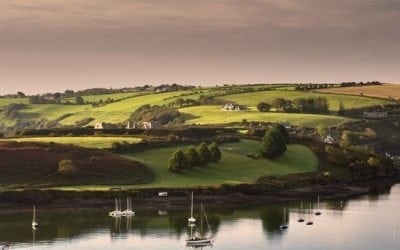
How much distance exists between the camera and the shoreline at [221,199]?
13012 centimetres

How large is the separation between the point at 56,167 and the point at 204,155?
29510mm

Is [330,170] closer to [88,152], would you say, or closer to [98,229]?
[88,152]

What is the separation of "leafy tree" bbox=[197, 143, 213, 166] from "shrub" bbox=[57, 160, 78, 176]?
25.4 meters

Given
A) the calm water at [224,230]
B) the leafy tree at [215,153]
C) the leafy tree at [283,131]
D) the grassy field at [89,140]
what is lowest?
the calm water at [224,230]

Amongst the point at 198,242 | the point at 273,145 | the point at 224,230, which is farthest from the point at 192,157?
the point at 198,242

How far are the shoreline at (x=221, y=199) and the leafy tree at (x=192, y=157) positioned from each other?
1299 centimetres

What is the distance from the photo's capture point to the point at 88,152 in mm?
156625

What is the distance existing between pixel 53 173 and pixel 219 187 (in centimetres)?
3093

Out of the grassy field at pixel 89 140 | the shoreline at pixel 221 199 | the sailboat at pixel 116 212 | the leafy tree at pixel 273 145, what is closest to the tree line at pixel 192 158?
the shoreline at pixel 221 199

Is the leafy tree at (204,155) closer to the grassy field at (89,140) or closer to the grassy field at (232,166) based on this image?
the grassy field at (232,166)

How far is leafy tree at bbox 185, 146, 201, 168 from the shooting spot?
152 metres

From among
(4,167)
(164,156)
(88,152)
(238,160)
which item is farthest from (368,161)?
(4,167)

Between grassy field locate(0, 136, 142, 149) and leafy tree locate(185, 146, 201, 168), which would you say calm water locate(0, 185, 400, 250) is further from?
grassy field locate(0, 136, 142, 149)

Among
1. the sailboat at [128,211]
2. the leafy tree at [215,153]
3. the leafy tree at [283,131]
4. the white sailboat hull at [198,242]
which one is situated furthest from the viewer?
the leafy tree at [283,131]
